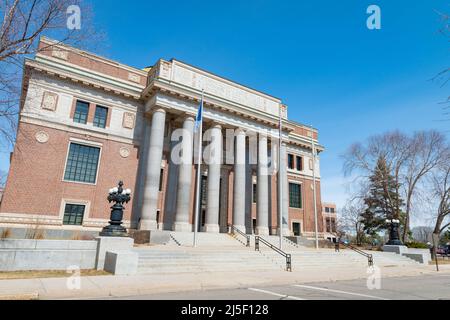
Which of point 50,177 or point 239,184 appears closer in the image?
point 50,177

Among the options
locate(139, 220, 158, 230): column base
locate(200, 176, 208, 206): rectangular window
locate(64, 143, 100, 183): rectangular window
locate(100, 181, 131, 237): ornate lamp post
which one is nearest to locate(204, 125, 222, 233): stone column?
locate(200, 176, 208, 206): rectangular window

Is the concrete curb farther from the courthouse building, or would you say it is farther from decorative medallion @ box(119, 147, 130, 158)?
decorative medallion @ box(119, 147, 130, 158)

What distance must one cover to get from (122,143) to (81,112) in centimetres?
435

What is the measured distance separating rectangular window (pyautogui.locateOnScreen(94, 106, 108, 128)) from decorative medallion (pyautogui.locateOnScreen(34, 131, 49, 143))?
4.07 meters

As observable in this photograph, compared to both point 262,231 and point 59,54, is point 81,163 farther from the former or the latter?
point 262,231

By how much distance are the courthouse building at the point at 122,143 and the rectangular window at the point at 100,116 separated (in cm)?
8

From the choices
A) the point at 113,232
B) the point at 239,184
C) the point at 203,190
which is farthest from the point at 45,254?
the point at 203,190

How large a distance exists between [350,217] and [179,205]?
56.1 m

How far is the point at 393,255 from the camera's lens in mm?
25047

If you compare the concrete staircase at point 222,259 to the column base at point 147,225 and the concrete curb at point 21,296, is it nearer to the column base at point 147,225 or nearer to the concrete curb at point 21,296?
the column base at point 147,225

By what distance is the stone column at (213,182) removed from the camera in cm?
2677

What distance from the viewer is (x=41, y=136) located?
23.3 metres

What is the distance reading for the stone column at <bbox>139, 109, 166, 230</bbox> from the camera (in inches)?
941
